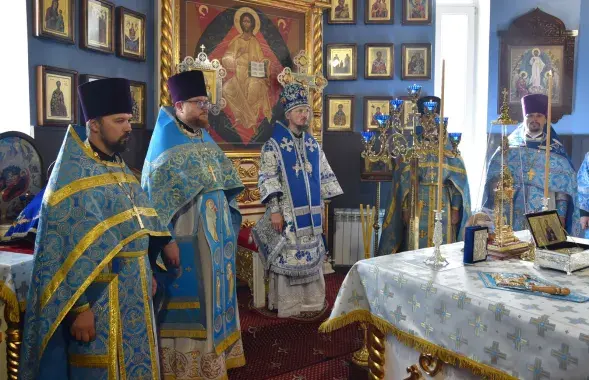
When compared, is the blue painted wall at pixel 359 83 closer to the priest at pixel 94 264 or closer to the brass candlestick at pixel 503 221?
the brass candlestick at pixel 503 221

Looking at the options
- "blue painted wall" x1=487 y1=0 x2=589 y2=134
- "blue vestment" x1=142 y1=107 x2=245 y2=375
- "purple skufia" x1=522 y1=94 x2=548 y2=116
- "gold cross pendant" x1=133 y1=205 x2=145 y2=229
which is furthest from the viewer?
"blue painted wall" x1=487 y1=0 x2=589 y2=134

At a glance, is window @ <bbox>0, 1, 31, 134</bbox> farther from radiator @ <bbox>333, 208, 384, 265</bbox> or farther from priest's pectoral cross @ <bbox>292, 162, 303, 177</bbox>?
radiator @ <bbox>333, 208, 384, 265</bbox>

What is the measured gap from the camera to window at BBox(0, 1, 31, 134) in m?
3.73

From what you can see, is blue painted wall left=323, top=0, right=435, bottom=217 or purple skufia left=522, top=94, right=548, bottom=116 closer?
purple skufia left=522, top=94, right=548, bottom=116

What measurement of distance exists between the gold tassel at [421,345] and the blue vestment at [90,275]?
0.92 meters

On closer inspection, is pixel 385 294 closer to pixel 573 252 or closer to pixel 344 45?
pixel 573 252

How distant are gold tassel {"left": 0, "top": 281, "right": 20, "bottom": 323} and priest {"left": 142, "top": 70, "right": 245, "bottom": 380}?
881 millimetres

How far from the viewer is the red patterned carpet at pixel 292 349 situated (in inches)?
147

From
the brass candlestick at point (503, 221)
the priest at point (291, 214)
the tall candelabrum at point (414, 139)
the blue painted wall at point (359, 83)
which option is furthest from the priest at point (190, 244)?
the blue painted wall at point (359, 83)

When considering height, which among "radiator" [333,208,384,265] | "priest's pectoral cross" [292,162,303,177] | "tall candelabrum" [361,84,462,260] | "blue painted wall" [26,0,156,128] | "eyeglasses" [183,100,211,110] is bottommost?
"radiator" [333,208,384,265]

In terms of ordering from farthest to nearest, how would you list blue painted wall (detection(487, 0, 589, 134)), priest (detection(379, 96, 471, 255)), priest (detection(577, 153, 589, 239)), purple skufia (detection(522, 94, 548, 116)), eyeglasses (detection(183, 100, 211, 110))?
1. blue painted wall (detection(487, 0, 589, 134))
2. priest (detection(577, 153, 589, 239))
3. priest (detection(379, 96, 471, 255))
4. purple skufia (detection(522, 94, 548, 116))
5. eyeglasses (detection(183, 100, 211, 110))

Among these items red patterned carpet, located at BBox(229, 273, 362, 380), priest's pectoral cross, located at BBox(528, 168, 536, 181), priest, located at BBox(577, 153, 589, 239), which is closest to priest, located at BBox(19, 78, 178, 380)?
red patterned carpet, located at BBox(229, 273, 362, 380)

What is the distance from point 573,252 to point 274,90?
4.06m

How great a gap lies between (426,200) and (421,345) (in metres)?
3.00
